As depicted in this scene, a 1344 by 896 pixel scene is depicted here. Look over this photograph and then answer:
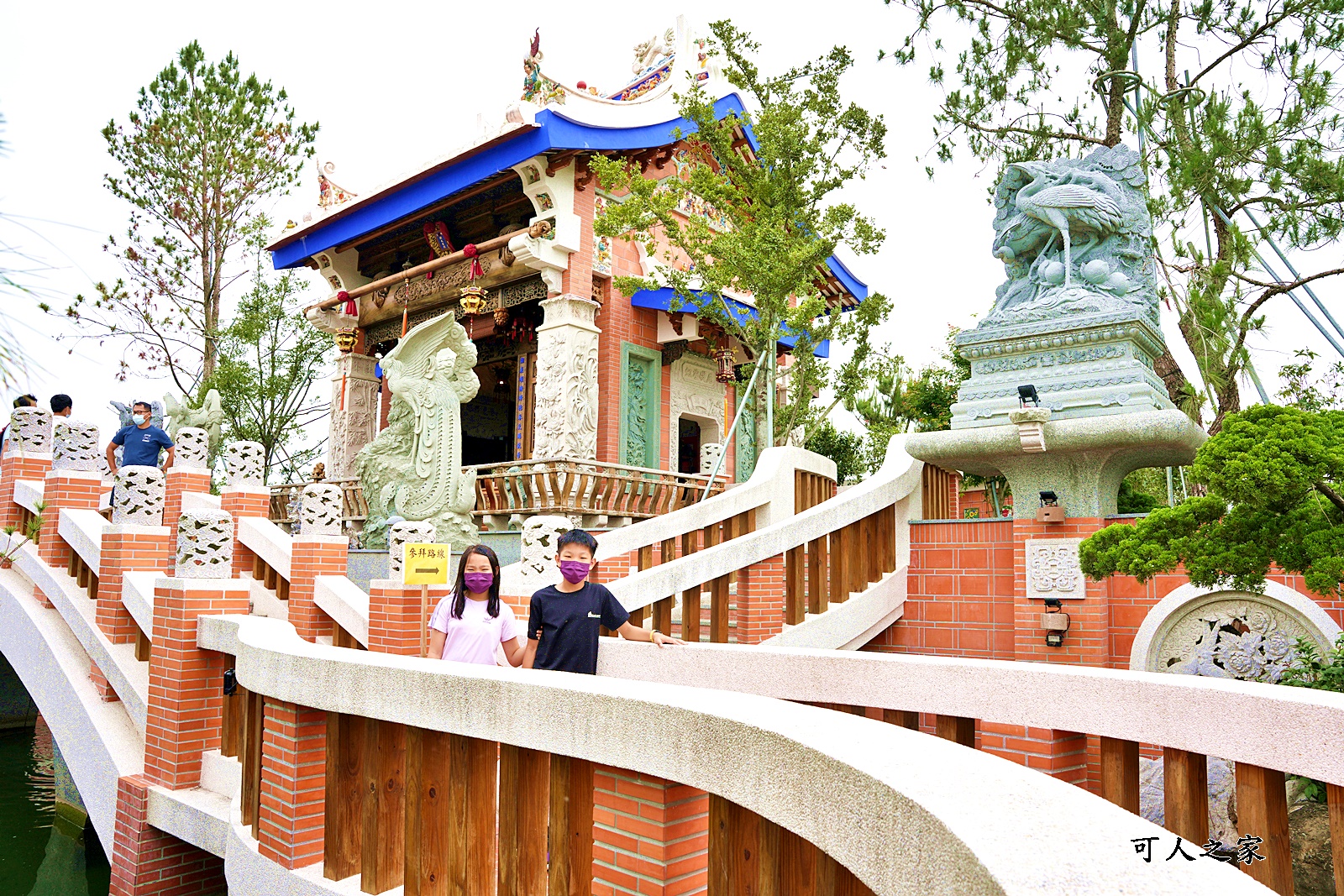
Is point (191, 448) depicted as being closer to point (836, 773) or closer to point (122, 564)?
point (122, 564)

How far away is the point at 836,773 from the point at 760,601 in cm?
474

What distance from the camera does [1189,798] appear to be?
293 centimetres

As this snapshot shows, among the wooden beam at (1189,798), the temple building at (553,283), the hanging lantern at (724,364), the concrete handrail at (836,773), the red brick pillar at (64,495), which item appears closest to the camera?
the concrete handrail at (836,773)

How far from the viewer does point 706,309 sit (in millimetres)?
12031

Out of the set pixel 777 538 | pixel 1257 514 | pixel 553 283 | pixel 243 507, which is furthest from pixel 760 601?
pixel 553 283

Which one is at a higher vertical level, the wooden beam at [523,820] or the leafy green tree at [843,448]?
the leafy green tree at [843,448]

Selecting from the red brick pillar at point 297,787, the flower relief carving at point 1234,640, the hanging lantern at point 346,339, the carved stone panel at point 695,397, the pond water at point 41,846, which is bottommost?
the pond water at point 41,846

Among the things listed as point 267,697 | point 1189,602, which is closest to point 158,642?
point 267,697

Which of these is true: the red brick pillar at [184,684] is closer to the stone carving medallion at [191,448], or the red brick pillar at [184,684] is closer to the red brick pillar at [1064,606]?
the stone carving medallion at [191,448]

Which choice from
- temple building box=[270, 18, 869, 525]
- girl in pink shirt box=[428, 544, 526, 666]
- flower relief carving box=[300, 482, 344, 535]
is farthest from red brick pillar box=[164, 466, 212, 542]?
girl in pink shirt box=[428, 544, 526, 666]

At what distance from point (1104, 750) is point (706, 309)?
30.7 ft

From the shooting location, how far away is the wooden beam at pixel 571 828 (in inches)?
95.3

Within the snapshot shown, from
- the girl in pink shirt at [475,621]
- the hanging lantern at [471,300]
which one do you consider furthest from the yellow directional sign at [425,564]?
the hanging lantern at [471,300]

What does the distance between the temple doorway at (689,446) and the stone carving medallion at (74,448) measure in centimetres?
1003
